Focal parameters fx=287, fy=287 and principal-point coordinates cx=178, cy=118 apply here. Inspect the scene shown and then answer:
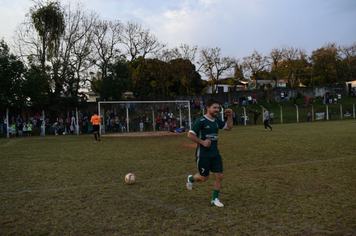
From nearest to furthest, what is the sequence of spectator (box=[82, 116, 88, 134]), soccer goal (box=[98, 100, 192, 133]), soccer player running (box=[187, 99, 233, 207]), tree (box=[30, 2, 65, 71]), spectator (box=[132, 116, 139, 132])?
soccer player running (box=[187, 99, 233, 207]) → soccer goal (box=[98, 100, 192, 133]) → spectator (box=[132, 116, 139, 132]) → spectator (box=[82, 116, 88, 134]) → tree (box=[30, 2, 65, 71])

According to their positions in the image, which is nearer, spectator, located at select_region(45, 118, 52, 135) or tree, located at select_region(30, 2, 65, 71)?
spectator, located at select_region(45, 118, 52, 135)

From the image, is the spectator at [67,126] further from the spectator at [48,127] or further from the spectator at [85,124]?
the spectator at [48,127]

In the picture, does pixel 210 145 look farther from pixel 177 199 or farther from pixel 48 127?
pixel 48 127

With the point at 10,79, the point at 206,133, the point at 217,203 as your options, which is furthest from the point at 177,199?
the point at 10,79

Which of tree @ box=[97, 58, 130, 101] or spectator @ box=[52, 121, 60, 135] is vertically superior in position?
tree @ box=[97, 58, 130, 101]

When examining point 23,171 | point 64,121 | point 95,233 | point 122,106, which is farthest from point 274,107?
point 95,233

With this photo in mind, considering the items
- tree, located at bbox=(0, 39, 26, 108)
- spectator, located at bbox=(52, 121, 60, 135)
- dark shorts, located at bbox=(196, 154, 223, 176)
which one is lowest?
dark shorts, located at bbox=(196, 154, 223, 176)

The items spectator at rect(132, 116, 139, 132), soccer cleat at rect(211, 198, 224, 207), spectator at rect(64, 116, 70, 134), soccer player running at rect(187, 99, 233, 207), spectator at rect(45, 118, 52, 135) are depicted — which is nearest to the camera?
soccer cleat at rect(211, 198, 224, 207)

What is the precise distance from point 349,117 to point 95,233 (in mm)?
41921

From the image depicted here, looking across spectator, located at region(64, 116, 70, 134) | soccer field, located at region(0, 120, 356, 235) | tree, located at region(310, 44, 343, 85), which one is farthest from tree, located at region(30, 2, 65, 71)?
tree, located at region(310, 44, 343, 85)

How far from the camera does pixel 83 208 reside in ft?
15.6

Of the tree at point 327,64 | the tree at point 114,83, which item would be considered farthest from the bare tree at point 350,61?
the tree at point 114,83

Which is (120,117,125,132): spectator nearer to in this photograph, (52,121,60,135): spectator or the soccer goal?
the soccer goal

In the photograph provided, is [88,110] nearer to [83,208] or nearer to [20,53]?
[20,53]
